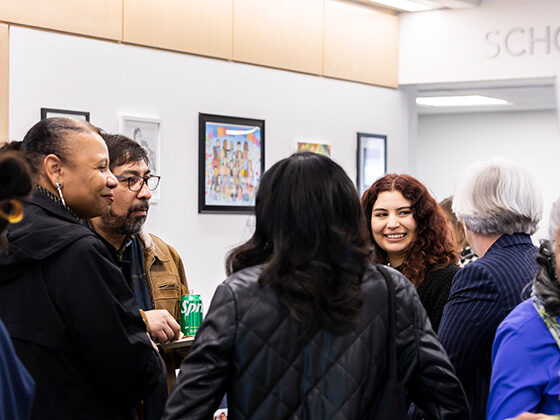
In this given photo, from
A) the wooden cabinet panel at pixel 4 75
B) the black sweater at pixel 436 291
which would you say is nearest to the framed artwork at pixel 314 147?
the wooden cabinet panel at pixel 4 75

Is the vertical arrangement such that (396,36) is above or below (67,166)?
above

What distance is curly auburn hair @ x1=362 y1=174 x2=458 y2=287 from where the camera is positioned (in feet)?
12.4

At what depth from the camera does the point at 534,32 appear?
27.3ft

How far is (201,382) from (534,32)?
7.04m

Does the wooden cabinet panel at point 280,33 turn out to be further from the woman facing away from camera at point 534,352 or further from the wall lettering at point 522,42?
the woman facing away from camera at point 534,352

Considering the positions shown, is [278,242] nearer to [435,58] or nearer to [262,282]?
[262,282]

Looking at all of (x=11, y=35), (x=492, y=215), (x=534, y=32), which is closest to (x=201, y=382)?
(x=492, y=215)

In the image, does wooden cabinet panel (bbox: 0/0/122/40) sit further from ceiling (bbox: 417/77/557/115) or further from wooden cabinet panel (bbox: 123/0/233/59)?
ceiling (bbox: 417/77/557/115)

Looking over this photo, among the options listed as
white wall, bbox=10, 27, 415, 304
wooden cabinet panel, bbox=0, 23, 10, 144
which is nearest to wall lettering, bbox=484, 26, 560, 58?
white wall, bbox=10, 27, 415, 304

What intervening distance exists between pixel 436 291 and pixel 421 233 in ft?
1.16

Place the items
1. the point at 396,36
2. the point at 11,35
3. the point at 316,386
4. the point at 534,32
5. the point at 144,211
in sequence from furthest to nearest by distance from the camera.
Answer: the point at 396,36, the point at 534,32, the point at 11,35, the point at 144,211, the point at 316,386

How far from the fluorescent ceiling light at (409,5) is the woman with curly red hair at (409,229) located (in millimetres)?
4788

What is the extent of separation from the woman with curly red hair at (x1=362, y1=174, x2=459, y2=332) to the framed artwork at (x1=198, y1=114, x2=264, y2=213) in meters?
3.19

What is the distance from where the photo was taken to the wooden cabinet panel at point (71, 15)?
5777 mm
